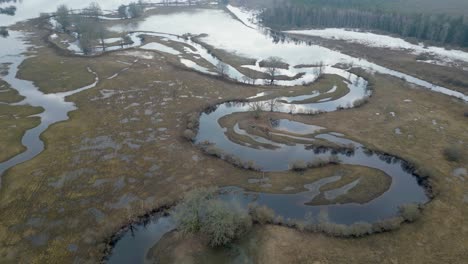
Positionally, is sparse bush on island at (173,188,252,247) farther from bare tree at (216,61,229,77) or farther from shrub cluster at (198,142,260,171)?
bare tree at (216,61,229,77)

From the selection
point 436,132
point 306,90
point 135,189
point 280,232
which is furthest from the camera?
point 306,90

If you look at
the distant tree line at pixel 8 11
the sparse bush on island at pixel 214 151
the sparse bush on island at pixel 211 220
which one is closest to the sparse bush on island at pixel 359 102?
the sparse bush on island at pixel 214 151

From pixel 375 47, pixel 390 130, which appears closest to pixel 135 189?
pixel 390 130

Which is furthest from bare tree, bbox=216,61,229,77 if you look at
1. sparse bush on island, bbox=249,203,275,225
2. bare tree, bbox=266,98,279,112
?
sparse bush on island, bbox=249,203,275,225

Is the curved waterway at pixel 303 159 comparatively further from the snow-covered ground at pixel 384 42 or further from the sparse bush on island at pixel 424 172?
the snow-covered ground at pixel 384 42

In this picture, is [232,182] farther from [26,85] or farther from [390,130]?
[26,85]

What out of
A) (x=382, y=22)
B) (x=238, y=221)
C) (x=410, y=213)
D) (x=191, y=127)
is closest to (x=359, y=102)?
(x=410, y=213)

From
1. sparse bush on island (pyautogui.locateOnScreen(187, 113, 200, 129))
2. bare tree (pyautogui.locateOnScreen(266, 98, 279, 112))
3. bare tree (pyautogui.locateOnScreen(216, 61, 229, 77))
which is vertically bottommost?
sparse bush on island (pyautogui.locateOnScreen(187, 113, 200, 129))
